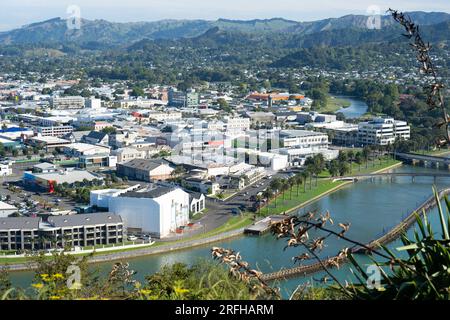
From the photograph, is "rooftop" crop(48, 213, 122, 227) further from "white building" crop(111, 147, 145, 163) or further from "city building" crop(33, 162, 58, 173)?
"white building" crop(111, 147, 145, 163)

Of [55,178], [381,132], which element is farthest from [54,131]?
[381,132]

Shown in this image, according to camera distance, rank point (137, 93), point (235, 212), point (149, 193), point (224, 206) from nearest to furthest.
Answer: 1. point (149, 193)
2. point (235, 212)
3. point (224, 206)
4. point (137, 93)

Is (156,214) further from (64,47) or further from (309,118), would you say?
(64,47)

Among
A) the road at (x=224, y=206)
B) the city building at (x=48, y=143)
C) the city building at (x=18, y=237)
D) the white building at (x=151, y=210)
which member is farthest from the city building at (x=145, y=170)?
the city building at (x=18, y=237)

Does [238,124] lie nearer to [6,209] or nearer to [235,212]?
[235,212]

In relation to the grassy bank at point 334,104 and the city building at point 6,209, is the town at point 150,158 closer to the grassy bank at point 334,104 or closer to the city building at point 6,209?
the city building at point 6,209
